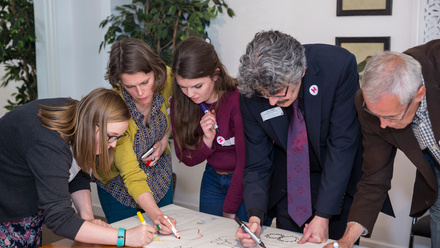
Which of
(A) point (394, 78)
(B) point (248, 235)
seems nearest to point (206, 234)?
(B) point (248, 235)

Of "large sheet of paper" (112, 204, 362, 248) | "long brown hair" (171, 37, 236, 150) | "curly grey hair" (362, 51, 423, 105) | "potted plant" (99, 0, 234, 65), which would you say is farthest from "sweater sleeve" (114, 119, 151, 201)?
"potted plant" (99, 0, 234, 65)

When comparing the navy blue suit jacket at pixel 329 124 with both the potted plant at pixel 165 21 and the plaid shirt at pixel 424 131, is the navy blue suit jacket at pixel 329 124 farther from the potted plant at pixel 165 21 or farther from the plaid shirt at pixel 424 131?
the potted plant at pixel 165 21

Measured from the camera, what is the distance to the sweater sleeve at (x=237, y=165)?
2098 millimetres

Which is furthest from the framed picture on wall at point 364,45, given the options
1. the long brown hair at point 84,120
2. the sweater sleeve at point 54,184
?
the sweater sleeve at point 54,184

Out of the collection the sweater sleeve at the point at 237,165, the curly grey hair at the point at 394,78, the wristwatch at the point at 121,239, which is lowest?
the wristwatch at the point at 121,239

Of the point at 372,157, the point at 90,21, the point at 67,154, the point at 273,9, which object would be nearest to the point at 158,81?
the point at 67,154

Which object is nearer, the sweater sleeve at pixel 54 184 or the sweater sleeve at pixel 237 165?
the sweater sleeve at pixel 54 184

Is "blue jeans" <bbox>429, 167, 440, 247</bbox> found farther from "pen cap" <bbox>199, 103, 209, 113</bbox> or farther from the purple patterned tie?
"pen cap" <bbox>199, 103, 209, 113</bbox>

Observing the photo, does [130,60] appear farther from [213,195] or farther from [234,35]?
[234,35]

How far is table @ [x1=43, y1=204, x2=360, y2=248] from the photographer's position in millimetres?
1732

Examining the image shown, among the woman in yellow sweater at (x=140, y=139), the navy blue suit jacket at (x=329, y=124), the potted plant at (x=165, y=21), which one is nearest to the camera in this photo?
the navy blue suit jacket at (x=329, y=124)

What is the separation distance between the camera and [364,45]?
3283 mm

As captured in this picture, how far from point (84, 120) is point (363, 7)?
89.0 inches

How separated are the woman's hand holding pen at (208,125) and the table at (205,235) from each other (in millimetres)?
347
